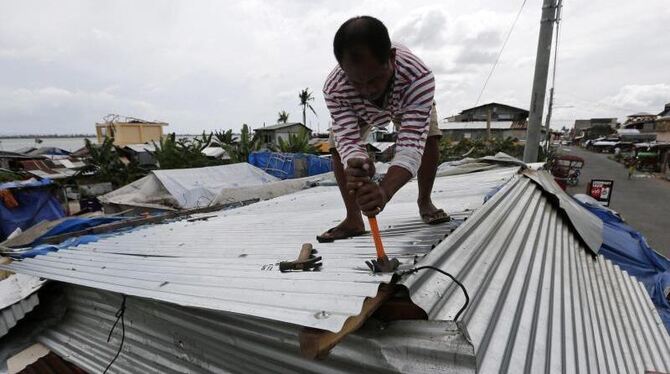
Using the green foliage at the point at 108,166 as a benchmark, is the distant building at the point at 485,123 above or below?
above

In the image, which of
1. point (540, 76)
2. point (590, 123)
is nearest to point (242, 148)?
point (540, 76)

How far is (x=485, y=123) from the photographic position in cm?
4291

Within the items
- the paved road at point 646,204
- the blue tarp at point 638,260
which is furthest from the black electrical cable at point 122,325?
the paved road at point 646,204

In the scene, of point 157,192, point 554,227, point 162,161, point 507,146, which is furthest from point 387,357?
point 507,146

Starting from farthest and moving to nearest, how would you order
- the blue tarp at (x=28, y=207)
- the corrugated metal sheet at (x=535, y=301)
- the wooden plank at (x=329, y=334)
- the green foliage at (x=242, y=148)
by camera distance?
the green foliage at (x=242, y=148)
the blue tarp at (x=28, y=207)
the corrugated metal sheet at (x=535, y=301)
the wooden plank at (x=329, y=334)

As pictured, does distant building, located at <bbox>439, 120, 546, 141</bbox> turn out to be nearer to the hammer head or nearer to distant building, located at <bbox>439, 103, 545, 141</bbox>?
distant building, located at <bbox>439, 103, 545, 141</bbox>

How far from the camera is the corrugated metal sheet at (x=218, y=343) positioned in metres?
0.99

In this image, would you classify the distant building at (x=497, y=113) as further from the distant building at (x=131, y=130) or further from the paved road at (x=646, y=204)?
the distant building at (x=131, y=130)

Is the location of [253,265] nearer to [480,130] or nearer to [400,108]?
[400,108]

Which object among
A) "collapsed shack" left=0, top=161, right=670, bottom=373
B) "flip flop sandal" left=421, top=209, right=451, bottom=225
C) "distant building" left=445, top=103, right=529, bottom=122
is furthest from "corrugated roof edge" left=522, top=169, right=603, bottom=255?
"distant building" left=445, top=103, right=529, bottom=122

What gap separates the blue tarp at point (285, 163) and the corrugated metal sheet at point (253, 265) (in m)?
10.1

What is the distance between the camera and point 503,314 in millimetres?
1412

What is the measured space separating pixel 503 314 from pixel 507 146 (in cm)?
2174

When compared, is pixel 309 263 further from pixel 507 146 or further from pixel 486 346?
pixel 507 146
